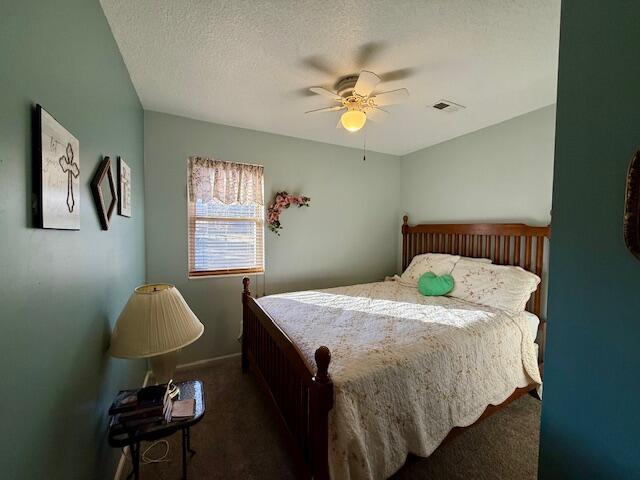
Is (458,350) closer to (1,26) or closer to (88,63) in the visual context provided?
(1,26)

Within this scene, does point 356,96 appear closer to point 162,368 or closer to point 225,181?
point 225,181

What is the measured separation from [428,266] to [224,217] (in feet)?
7.83

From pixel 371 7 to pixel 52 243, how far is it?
5.49 ft

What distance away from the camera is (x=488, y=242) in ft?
9.41

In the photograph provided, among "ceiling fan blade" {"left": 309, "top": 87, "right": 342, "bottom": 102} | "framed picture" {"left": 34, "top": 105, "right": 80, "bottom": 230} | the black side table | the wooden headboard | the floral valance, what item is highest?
"ceiling fan blade" {"left": 309, "top": 87, "right": 342, "bottom": 102}

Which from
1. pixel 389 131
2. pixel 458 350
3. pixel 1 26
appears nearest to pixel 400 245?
pixel 389 131

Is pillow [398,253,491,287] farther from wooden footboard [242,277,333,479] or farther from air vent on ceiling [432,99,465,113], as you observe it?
wooden footboard [242,277,333,479]

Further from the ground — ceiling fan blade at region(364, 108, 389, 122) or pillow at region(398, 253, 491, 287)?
ceiling fan blade at region(364, 108, 389, 122)

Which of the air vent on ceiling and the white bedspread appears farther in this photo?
the air vent on ceiling

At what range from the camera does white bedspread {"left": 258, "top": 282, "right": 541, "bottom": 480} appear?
1250mm

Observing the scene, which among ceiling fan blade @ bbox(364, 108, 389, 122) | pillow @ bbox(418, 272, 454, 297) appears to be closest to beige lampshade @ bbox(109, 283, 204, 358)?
ceiling fan blade @ bbox(364, 108, 389, 122)

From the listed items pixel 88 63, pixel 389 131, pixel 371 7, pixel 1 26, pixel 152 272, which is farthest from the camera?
pixel 389 131

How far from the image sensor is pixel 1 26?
584 mm

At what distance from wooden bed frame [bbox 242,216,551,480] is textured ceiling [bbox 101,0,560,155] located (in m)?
1.21
